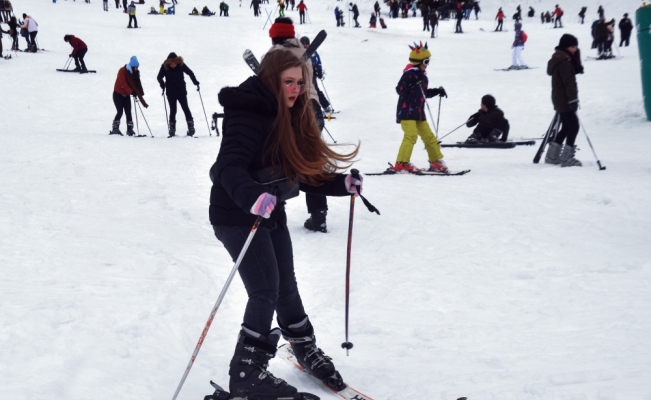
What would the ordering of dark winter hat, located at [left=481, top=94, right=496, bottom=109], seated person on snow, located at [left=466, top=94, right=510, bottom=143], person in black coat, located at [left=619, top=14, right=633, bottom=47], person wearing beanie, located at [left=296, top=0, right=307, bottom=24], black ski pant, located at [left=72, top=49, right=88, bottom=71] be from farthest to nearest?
1. person wearing beanie, located at [left=296, top=0, right=307, bottom=24]
2. person in black coat, located at [left=619, top=14, right=633, bottom=47]
3. black ski pant, located at [left=72, top=49, right=88, bottom=71]
4. seated person on snow, located at [left=466, top=94, right=510, bottom=143]
5. dark winter hat, located at [left=481, top=94, right=496, bottom=109]

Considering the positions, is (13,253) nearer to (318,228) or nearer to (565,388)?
(318,228)

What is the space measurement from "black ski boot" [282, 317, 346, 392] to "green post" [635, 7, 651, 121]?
11315 mm

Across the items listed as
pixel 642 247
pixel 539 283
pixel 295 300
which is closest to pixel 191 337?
pixel 295 300

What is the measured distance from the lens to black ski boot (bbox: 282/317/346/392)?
2.95 metres

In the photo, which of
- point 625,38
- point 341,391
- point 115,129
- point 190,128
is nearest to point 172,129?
point 190,128

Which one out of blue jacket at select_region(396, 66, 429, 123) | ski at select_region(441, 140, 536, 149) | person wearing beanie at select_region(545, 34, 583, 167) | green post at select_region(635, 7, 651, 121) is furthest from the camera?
green post at select_region(635, 7, 651, 121)

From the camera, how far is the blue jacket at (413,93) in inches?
318

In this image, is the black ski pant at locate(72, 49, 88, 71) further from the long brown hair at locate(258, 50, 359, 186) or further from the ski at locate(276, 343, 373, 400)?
the long brown hair at locate(258, 50, 359, 186)

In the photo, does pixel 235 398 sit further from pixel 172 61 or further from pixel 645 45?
pixel 645 45

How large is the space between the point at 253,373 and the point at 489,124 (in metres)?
9.82

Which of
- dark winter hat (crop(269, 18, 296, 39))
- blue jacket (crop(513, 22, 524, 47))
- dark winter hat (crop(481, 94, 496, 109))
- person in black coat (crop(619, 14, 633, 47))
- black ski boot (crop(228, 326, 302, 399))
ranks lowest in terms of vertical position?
black ski boot (crop(228, 326, 302, 399))

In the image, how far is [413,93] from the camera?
810 centimetres

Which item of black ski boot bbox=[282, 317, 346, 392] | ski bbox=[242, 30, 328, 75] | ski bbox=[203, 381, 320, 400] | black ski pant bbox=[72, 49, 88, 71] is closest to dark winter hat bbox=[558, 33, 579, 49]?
ski bbox=[242, 30, 328, 75]

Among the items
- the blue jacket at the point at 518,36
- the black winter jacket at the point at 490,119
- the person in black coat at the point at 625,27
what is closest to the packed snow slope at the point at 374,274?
the black winter jacket at the point at 490,119
